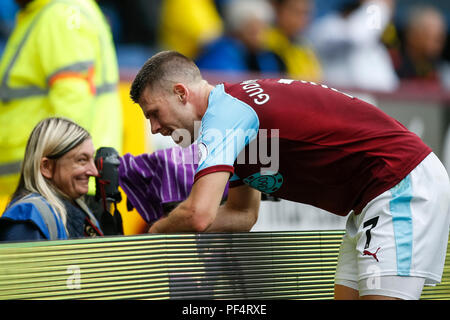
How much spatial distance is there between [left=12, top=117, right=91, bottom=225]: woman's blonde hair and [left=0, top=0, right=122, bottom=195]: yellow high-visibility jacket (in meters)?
0.84

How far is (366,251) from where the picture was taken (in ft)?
10.9

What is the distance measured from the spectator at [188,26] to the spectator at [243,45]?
522mm

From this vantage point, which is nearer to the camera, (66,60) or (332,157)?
(332,157)

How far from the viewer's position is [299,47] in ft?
33.2

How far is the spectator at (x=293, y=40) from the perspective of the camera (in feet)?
32.6

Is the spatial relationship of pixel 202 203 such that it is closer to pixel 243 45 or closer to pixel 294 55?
pixel 243 45

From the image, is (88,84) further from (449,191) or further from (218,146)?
(449,191)

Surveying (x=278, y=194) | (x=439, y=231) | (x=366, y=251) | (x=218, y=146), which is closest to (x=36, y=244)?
(x=218, y=146)

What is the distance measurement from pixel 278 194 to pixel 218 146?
1.58ft

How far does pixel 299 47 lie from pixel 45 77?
5.41 meters

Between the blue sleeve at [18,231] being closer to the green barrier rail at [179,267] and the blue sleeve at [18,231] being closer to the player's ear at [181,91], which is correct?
the green barrier rail at [179,267]

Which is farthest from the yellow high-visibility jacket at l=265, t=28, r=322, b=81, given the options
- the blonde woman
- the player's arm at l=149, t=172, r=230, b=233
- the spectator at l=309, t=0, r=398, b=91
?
the player's arm at l=149, t=172, r=230, b=233

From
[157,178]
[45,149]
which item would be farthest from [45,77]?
[157,178]
